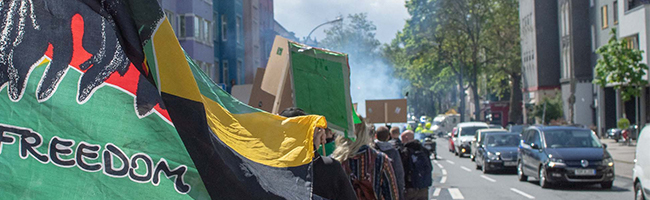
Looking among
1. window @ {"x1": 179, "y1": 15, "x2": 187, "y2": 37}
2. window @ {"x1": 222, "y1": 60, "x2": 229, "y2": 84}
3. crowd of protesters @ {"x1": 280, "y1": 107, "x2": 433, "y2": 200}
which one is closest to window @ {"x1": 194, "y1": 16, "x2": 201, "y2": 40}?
window @ {"x1": 179, "y1": 15, "x2": 187, "y2": 37}

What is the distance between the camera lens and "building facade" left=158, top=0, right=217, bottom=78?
2750 centimetres

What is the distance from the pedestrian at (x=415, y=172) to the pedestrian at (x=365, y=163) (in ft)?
9.50

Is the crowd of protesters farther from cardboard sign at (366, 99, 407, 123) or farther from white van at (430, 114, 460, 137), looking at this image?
white van at (430, 114, 460, 137)

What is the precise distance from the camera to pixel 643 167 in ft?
36.4

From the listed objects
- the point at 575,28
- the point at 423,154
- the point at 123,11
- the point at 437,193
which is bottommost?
the point at 437,193

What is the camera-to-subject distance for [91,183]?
5.98 ft

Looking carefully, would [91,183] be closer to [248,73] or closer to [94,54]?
[94,54]

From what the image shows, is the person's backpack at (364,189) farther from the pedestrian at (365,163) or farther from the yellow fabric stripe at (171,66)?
the yellow fabric stripe at (171,66)

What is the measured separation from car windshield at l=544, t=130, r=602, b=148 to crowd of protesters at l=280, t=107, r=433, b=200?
972 cm

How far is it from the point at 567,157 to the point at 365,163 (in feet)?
40.5

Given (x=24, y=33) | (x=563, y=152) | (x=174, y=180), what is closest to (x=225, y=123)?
(x=174, y=180)

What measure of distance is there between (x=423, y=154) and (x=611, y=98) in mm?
45502

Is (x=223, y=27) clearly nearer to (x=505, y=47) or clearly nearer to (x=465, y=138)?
(x=465, y=138)

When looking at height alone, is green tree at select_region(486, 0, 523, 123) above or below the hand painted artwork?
above
